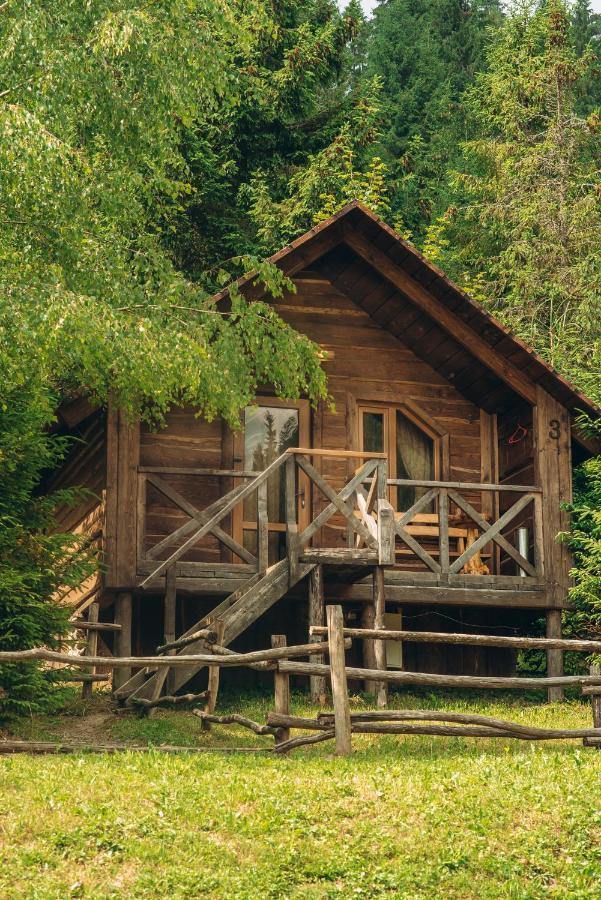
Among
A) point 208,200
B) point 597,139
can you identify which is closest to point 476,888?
point 208,200

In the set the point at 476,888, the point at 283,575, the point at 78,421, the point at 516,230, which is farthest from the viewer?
the point at 516,230

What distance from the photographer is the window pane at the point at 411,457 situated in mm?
20891

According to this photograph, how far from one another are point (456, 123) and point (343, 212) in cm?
2223

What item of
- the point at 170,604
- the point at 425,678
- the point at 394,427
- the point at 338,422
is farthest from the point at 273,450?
the point at 425,678

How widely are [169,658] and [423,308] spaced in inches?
318

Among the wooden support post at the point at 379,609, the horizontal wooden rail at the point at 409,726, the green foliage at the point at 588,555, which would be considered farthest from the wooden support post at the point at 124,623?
the green foliage at the point at 588,555

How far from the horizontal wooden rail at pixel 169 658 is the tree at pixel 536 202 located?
1484cm

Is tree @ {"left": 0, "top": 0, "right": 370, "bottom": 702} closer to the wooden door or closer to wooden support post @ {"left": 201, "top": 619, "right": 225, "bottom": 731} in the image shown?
the wooden door

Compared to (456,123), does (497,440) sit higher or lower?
lower

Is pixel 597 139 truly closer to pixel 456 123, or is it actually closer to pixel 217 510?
pixel 456 123

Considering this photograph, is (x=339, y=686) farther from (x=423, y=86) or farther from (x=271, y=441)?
(x=423, y=86)

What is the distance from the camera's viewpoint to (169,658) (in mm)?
13727

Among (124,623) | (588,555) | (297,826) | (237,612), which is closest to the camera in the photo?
(297,826)

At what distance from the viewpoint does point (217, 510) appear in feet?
62.4
